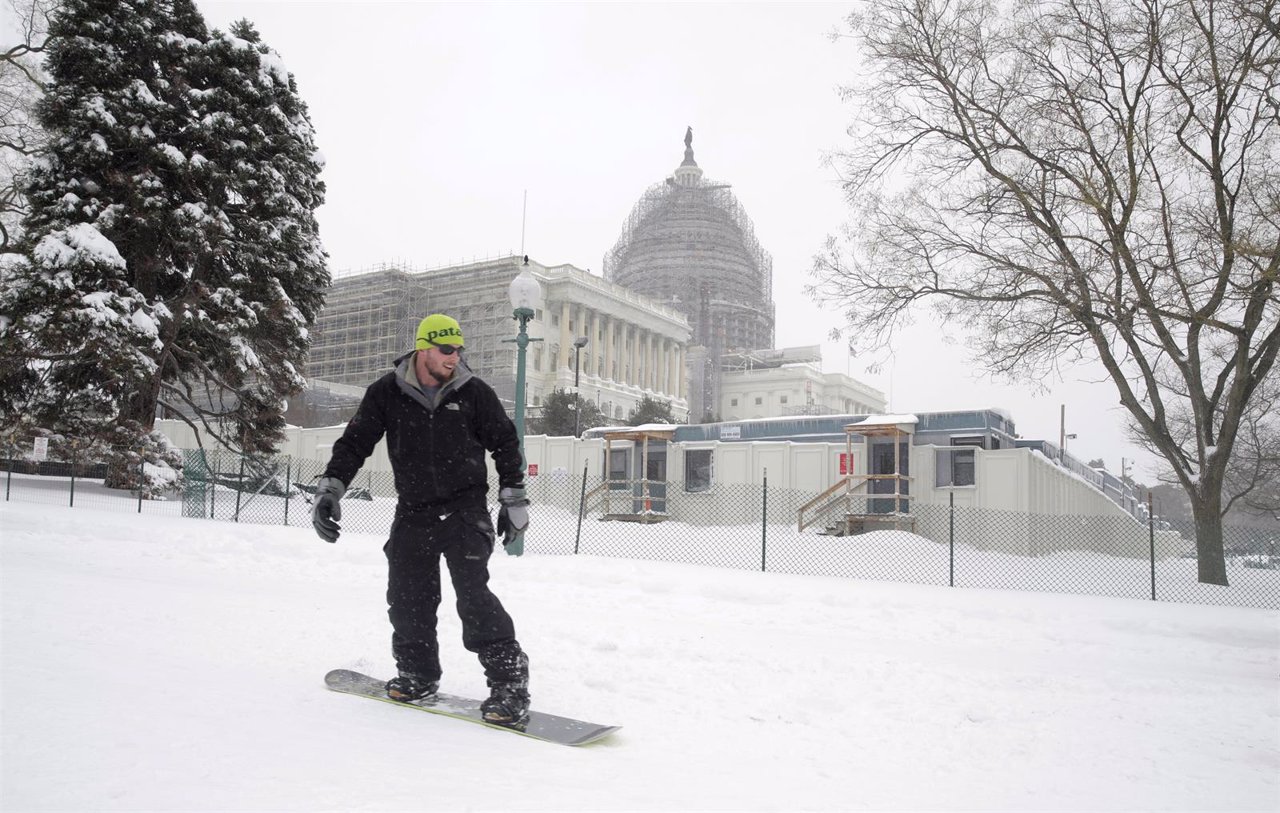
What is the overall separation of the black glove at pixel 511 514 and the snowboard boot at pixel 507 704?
0.68m

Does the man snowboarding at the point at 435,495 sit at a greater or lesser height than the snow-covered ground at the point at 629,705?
greater

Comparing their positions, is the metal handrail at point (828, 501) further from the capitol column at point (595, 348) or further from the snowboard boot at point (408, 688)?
the capitol column at point (595, 348)

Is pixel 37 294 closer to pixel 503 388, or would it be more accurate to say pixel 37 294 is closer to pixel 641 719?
pixel 641 719

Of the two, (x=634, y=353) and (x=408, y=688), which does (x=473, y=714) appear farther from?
(x=634, y=353)

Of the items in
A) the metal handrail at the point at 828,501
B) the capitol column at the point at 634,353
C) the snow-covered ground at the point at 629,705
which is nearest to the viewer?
the snow-covered ground at the point at 629,705

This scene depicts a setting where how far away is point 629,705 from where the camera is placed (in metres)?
4.75

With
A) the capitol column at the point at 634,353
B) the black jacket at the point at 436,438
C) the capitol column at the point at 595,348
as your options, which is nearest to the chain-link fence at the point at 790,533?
the black jacket at the point at 436,438

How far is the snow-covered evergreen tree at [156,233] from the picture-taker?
21.6m

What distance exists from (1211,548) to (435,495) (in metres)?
15.9

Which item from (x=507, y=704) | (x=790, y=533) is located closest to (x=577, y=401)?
(x=790, y=533)

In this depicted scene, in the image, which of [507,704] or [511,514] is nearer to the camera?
[507,704]

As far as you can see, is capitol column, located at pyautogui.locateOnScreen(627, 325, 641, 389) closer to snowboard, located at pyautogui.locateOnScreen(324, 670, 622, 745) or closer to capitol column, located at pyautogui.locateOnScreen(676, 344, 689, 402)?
capitol column, located at pyautogui.locateOnScreen(676, 344, 689, 402)

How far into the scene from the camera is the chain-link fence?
14.9m

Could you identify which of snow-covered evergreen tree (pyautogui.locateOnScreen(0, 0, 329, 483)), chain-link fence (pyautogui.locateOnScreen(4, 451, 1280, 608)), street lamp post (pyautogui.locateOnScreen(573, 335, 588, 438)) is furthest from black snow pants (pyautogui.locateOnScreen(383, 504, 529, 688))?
street lamp post (pyautogui.locateOnScreen(573, 335, 588, 438))
